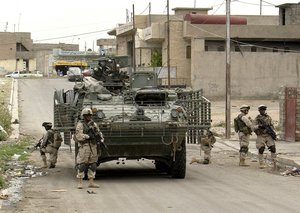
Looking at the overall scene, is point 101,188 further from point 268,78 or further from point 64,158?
point 268,78

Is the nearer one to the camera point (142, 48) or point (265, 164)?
point (265, 164)

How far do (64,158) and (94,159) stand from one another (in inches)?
286

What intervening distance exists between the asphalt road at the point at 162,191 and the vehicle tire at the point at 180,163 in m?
0.19

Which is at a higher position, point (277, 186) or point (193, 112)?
point (193, 112)

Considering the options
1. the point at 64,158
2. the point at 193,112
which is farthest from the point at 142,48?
the point at 193,112

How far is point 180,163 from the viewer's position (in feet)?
49.4

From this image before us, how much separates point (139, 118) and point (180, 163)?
1.34 metres

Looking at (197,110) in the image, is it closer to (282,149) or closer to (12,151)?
(282,149)

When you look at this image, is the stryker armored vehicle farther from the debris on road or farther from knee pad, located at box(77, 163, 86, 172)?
the debris on road

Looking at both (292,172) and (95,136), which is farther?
(292,172)

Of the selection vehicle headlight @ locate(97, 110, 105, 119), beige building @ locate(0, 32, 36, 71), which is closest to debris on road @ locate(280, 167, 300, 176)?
vehicle headlight @ locate(97, 110, 105, 119)

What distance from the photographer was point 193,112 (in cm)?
1630

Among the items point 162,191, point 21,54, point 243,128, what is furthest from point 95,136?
point 21,54

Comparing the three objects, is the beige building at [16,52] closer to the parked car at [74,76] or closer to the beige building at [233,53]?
the beige building at [233,53]
